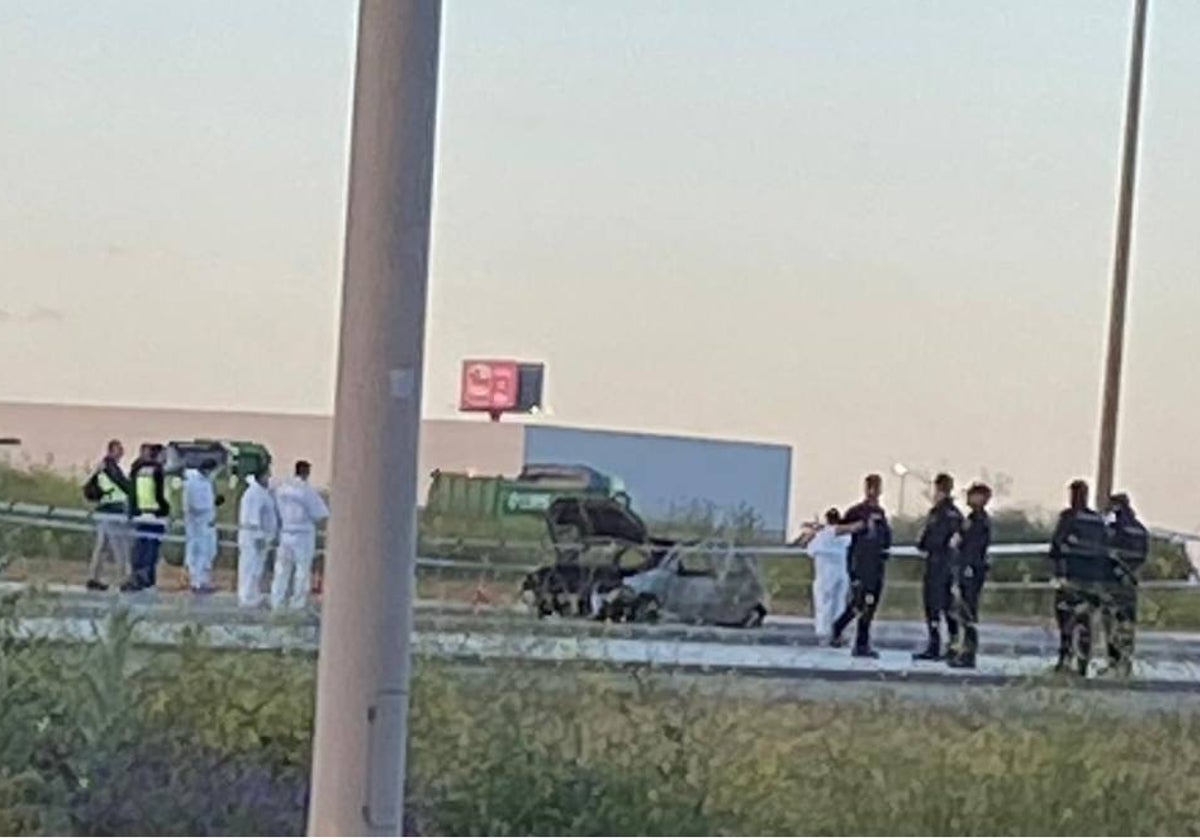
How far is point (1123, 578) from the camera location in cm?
1096

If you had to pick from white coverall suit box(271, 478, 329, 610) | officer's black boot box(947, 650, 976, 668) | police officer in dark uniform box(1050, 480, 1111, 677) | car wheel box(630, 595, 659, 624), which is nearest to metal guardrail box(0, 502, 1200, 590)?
police officer in dark uniform box(1050, 480, 1111, 677)

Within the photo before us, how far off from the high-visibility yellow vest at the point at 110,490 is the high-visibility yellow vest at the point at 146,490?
5.2 inches

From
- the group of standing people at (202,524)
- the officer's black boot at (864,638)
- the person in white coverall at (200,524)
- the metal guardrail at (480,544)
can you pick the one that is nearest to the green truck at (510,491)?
the metal guardrail at (480,544)

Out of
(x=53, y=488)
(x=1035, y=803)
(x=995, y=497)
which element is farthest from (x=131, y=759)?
(x=995, y=497)

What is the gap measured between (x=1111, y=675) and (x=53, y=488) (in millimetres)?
4839

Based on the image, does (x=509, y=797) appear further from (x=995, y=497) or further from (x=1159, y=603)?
(x=995, y=497)

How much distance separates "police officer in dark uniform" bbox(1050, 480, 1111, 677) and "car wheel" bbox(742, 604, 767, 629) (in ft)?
6.76

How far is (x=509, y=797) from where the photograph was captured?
22.8ft

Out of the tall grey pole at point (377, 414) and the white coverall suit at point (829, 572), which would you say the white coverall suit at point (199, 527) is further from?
the tall grey pole at point (377, 414)

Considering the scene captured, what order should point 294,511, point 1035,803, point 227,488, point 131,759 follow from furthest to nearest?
point 227,488
point 294,511
point 1035,803
point 131,759

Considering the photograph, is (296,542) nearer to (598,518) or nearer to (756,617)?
(598,518)

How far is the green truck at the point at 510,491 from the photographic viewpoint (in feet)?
36.3

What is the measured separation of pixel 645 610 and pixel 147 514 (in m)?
3.52

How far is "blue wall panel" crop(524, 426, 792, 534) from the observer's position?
50.0 feet
